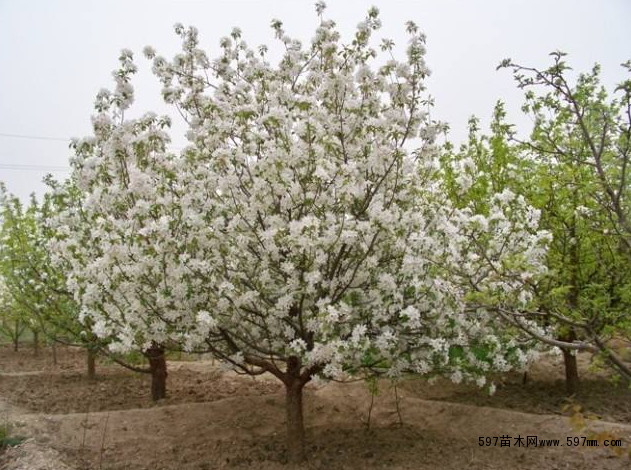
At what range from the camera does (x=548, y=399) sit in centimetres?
958

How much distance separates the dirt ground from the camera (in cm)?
683

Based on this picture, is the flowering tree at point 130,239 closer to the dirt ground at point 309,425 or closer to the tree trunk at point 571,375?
the dirt ground at point 309,425

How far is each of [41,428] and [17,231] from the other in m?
5.61

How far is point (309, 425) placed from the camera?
27.0 feet

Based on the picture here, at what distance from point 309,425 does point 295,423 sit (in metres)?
1.54

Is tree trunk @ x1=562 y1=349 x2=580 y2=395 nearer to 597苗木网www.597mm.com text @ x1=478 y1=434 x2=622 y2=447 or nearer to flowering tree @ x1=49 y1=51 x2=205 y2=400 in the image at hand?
597苗木网www.597mm.com text @ x1=478 y1=434 x2=622 y2=447

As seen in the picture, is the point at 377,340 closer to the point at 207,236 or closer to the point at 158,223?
the point at 207,236

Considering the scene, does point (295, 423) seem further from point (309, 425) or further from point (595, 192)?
point (595, 192)

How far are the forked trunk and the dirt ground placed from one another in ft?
0.73

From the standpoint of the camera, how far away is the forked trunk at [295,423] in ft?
22.1

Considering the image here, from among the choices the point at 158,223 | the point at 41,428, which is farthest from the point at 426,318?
the point at 41,428

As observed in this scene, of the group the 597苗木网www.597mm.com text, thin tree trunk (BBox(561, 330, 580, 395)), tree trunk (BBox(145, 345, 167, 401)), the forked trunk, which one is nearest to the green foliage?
tree trunk (BBox(145, 345, 167, 401))

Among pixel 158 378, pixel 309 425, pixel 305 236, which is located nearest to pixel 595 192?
pixel 305 236

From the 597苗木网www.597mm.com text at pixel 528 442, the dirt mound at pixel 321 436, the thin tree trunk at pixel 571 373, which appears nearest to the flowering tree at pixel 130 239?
the dirt mound at pixel 321 436
